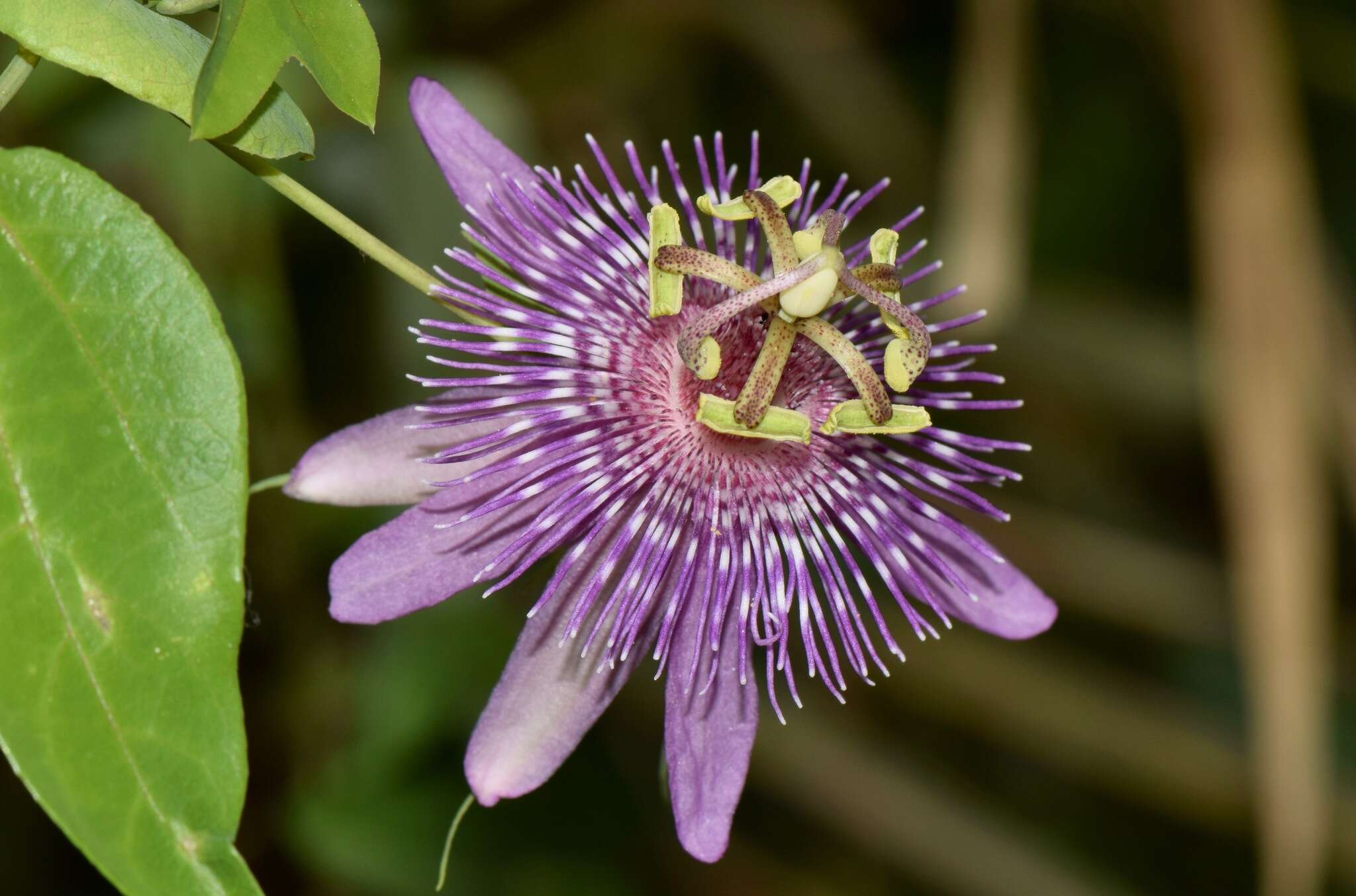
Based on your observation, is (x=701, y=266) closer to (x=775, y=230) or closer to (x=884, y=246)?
(x=775, y=230)

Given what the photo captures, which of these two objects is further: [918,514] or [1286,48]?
[1286,48]

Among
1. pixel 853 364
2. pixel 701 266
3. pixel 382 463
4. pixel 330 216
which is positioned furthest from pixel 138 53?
pixel 853 364

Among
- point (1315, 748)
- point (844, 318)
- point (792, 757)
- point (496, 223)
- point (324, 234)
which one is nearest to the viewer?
point (496, 223)

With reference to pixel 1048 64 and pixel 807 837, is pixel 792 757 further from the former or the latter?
pixel 1048 64

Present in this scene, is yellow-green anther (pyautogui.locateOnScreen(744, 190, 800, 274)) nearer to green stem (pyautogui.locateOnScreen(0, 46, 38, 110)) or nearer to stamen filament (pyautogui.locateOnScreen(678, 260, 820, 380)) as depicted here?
stamen filament (pyautogui.locateOnScreen(678, 260, 820, 380))

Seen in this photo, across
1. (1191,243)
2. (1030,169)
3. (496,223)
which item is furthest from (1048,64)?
(496,223)
